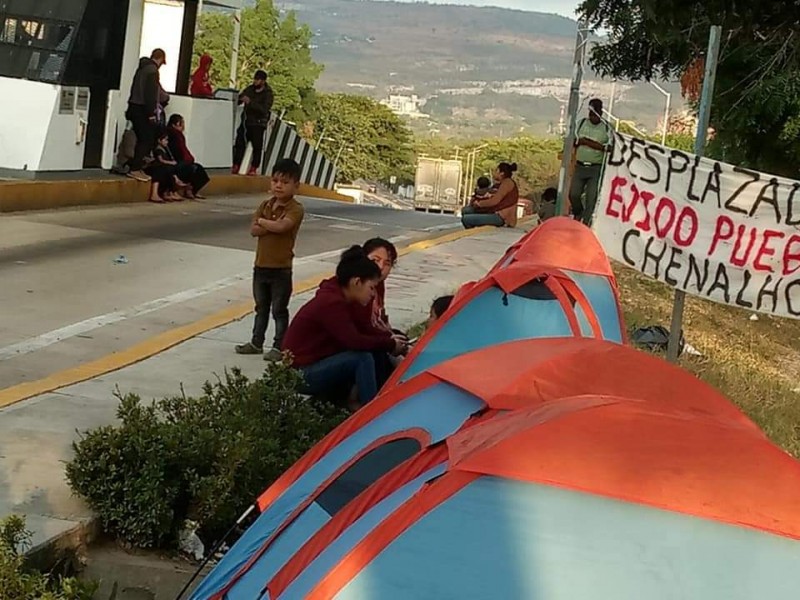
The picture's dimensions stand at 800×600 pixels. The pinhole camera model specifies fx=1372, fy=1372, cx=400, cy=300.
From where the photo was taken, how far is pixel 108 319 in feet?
31.9

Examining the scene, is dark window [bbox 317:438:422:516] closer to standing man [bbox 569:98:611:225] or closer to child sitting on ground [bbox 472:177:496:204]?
standing man [bbox 569:98:611:225]

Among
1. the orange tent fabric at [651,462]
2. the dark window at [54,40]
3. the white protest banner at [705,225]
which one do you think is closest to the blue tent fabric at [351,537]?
the orange tent fabric at [651,462]

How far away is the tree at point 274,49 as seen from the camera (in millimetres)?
60250

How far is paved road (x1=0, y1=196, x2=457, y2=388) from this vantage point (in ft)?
29.3

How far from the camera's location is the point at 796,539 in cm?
339

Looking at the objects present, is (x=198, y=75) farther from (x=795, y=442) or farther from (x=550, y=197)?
(x=795, y=442)

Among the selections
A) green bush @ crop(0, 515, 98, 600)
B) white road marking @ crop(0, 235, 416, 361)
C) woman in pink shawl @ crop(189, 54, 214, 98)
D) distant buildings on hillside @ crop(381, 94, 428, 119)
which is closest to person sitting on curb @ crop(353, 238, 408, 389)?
white road marking @ crop(0, 235, 416, 361)

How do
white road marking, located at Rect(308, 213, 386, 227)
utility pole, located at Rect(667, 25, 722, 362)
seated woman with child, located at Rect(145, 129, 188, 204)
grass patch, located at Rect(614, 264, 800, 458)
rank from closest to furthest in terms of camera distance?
1. utility pole, located at Rect(667, 25, 722, 362)
2. grass patch, located at Rect(614, 264, 800, 458)
3. seated woman with child, located at Rect(145, 129, 188, 204)
4. white road marking, located at Rect(308, 213, 386, 227)

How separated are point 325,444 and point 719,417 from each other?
1527mm

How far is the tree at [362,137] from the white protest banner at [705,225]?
59.6m

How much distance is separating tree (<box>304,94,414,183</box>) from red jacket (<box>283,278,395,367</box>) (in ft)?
200

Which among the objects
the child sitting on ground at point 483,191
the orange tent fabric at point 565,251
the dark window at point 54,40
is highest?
the dark window at point 54,40

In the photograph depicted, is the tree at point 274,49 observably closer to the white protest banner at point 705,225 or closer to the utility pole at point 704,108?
the white protest banner at point 705,225

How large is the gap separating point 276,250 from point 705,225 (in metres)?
2.73
